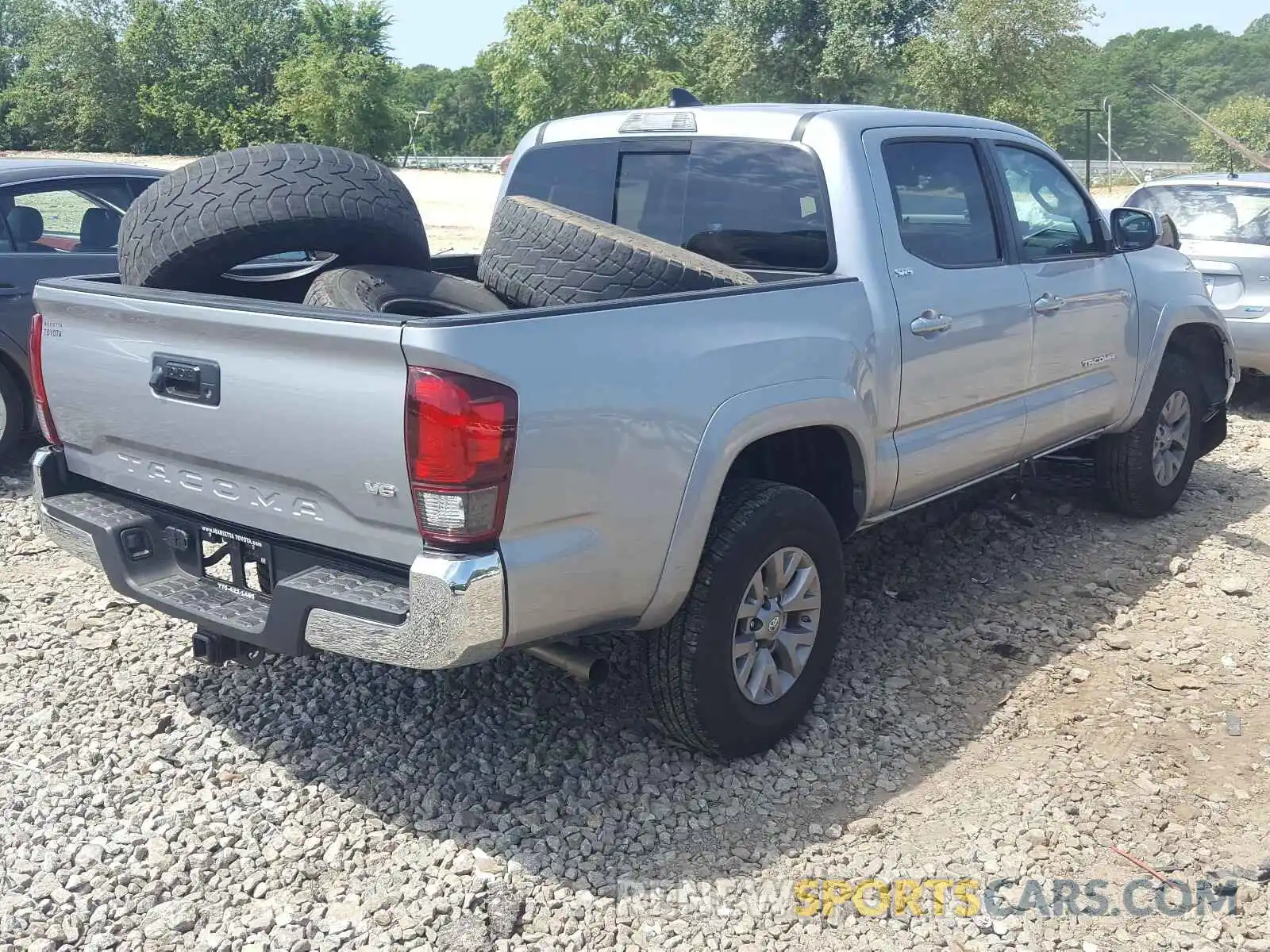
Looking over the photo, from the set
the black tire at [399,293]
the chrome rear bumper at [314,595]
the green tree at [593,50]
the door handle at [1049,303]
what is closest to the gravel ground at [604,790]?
the chrome rear bumper at [314,595]

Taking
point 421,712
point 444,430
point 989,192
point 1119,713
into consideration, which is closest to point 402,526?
point 444,430

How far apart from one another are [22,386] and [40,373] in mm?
3054

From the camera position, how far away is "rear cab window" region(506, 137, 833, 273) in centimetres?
396

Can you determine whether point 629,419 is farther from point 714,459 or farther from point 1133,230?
point 1133,230

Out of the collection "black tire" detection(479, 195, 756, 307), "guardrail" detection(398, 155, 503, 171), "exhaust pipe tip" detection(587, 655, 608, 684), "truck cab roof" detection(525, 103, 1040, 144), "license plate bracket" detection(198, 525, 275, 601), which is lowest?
"guardrail" detection(398, 155, 503, 171)

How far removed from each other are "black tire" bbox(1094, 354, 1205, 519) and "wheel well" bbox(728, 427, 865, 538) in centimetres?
236

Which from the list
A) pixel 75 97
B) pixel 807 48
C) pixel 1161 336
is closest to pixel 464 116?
pixel 75 97

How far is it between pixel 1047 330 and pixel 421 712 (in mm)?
2859

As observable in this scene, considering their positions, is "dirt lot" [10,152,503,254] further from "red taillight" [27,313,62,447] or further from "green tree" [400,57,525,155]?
"green tree" [400,57,525,155]

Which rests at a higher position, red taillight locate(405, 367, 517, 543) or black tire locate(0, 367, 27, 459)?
red taillight locate(405, 367, 517, 543)

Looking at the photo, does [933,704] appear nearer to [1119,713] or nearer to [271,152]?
[1119,713]

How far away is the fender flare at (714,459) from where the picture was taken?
10.2ft

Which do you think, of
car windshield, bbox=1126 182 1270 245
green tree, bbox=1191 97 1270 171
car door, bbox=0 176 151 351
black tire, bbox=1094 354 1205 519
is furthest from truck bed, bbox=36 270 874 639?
green tree, bbox=1191 97 1270 171

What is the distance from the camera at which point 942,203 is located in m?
4.32
